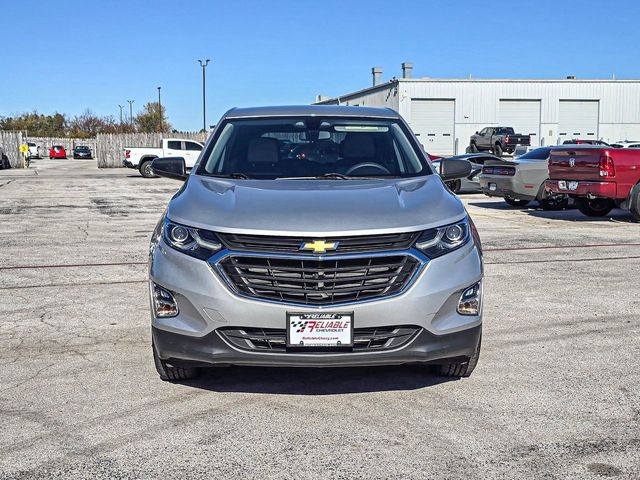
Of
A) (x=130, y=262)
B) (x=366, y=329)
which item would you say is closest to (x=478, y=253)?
(x=366, y=329)

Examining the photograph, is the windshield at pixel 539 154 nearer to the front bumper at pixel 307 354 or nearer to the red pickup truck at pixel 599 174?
the red pickup truck at pixel 599 174

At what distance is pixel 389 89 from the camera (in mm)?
57062

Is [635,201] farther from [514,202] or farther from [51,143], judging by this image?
[51,143]

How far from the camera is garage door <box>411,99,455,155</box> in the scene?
5509 cm

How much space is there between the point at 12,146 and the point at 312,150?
50.3 m

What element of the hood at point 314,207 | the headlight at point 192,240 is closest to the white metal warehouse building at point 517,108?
the hood at point 314,207

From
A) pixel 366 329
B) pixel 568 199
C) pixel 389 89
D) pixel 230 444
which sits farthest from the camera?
pixel 389 89

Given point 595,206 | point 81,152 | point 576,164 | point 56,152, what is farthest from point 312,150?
point 81,152

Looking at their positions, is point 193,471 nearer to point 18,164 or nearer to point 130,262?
point 130,262

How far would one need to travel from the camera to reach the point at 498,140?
159 ft

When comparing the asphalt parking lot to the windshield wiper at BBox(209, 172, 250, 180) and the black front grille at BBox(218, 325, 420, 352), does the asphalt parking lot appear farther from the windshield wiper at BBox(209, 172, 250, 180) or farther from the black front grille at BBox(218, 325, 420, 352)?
the windshield wiper at BBox(209, 172, 250, 180)

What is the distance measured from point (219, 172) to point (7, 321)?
2455 mm

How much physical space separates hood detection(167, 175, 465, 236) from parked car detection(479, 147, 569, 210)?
1302 centimetres

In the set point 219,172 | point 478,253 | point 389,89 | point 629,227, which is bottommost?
point 629,227
